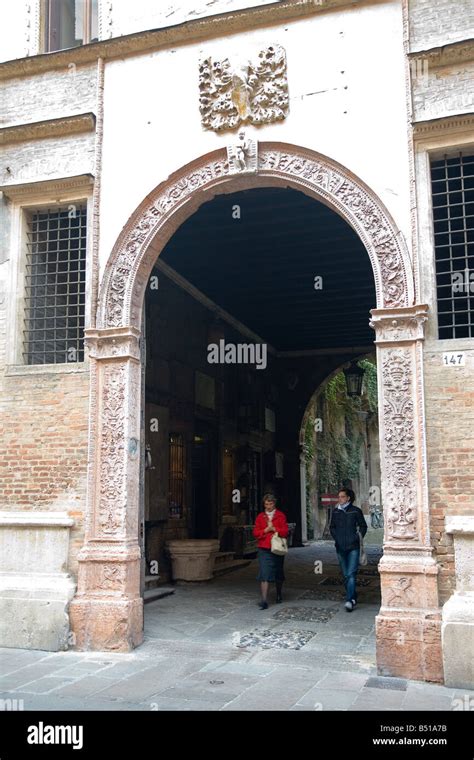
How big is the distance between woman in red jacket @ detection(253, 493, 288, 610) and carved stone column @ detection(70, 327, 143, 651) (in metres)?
2.30

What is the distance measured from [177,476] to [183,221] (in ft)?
18.4

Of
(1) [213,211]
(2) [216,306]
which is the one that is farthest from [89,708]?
(2) [216,306]

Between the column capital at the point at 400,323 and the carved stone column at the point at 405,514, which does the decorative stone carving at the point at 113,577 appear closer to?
the carved stone column at the point at 405,514

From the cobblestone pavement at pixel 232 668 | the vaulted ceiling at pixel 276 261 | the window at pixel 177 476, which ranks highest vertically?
the vaulted ceiling at pixel 276 261

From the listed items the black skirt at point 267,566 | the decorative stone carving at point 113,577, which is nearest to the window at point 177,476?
the black skirt at point 267,566

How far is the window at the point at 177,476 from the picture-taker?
1212 cm

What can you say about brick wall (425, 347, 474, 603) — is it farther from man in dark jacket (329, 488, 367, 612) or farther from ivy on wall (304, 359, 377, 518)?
ivy on wall (304, 359, 377, 518)

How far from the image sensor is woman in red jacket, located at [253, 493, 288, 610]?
30.5ft

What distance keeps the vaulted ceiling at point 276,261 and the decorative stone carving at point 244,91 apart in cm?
179

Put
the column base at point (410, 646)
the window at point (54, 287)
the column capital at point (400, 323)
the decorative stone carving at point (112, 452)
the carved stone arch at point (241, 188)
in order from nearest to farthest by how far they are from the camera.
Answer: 1. the column base at point (410, 646)
2. the column capital at point (400, 323)
3. the carved stone arch at point (241, 188)
4. the decorative stone carving at point (112, 452)
5. the window at point (54, 287)

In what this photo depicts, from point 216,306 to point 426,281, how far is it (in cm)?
807

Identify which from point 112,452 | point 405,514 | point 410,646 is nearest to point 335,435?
point 112,452

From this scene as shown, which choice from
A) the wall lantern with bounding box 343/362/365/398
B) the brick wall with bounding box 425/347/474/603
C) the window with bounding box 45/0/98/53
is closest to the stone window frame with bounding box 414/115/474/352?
the brick wall with bounding box 425/347/474/603

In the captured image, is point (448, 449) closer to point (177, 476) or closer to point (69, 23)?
point (177, 476)
